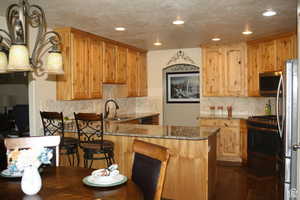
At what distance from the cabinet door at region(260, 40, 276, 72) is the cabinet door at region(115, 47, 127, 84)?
9.02ft

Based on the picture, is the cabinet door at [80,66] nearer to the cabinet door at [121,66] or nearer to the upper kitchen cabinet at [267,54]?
the cabinet door at [121,66]

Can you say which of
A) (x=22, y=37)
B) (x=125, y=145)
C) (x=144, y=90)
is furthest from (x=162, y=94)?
(x=22, y=37)

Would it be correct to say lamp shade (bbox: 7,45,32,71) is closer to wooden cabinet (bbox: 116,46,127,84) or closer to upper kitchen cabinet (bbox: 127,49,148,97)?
wooden cabinet (bbox: 116,46,127,84)

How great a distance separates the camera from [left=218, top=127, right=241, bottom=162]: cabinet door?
5.63m

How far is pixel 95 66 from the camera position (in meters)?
4.91

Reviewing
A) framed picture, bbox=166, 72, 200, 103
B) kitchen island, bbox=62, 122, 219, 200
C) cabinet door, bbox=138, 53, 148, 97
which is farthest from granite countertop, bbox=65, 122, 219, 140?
framed picture, bbox=166, 72, 200, 103

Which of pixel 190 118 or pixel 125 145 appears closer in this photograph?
pixel 125 145

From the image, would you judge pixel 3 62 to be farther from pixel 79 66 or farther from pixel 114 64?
pixel 114 64

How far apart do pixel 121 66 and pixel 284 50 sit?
10.1 ft

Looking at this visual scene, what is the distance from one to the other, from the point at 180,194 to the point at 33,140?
190 cm

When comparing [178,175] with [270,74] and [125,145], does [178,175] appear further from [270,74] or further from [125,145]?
[270,74]

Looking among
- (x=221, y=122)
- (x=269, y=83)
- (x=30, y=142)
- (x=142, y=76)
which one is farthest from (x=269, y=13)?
(x=142, y=76)

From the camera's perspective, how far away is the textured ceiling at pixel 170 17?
316 centimetres

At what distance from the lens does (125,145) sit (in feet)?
12.2
